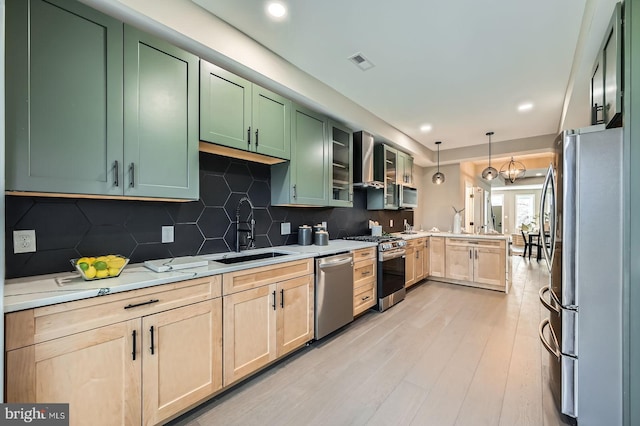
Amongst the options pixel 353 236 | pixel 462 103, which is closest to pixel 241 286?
pixel 353 236

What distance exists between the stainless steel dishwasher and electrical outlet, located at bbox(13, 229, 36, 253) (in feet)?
6.43

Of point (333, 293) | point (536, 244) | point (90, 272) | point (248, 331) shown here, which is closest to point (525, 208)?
point (536, 244)

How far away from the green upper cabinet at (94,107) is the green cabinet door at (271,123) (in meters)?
0.53

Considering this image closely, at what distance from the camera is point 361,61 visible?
2586 mm

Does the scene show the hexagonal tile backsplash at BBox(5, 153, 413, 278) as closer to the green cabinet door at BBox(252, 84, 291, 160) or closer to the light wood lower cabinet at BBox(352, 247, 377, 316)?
the green cabinet door at BBox(252, 84, 291, 160)

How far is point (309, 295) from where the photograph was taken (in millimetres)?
2496

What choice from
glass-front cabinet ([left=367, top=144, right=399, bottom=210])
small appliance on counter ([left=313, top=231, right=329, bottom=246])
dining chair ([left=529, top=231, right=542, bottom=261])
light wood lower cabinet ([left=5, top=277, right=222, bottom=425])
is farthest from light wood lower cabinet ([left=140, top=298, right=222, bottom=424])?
dining chair ([left=529, top=231, right=542, bottom=261])

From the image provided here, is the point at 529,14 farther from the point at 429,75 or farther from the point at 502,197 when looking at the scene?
the point at 502,197

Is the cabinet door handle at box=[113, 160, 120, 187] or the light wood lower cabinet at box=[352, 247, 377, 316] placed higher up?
the cabinet door handle at box=[113, 160, 120, 187]

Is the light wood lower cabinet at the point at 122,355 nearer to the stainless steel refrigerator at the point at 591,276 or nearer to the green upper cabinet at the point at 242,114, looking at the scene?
the green upper cabinet at the point at 242,114

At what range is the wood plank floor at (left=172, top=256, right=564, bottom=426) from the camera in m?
1.72

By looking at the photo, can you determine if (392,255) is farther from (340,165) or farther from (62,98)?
(62,98)

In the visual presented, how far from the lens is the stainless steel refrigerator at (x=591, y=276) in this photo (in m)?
1.51

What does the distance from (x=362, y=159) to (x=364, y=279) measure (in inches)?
65.7
